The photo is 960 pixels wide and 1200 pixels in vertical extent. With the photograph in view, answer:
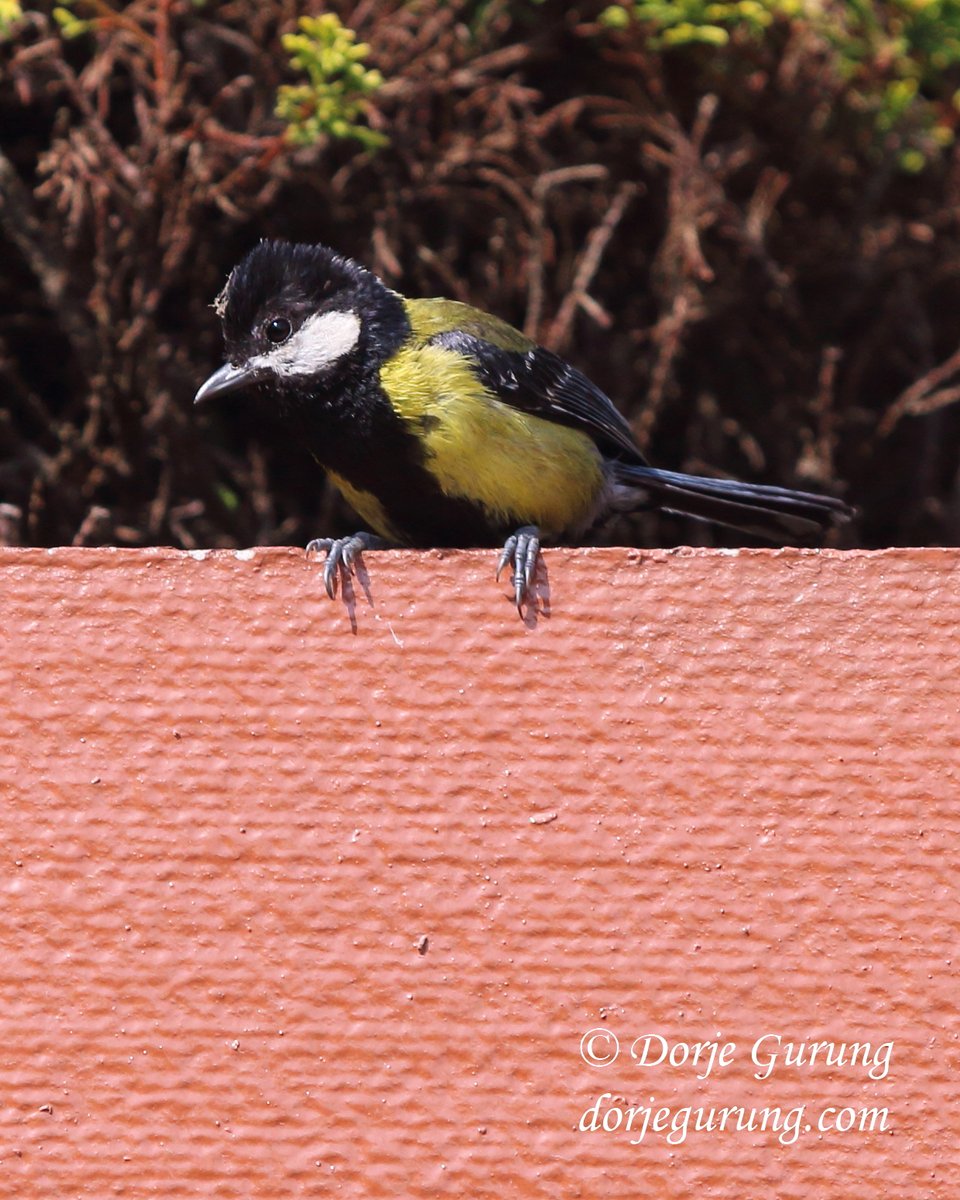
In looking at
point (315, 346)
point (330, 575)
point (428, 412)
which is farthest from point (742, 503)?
point (330, 575)

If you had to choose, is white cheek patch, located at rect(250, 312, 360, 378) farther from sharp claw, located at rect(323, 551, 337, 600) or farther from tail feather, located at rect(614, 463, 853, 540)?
sharp claw, located at rect(323, 551, 337, 600)

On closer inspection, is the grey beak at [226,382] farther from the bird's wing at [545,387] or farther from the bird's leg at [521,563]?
the bird's leg at [521,563]

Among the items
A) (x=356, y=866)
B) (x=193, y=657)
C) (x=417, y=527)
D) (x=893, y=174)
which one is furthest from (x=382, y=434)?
→ (x=893, y=174)

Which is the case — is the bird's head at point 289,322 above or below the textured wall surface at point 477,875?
above

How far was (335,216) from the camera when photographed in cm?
215

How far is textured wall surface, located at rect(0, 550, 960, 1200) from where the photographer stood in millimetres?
1224

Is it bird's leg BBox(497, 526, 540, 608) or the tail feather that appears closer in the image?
bird's leg BBox(497, 526, 540, 608)

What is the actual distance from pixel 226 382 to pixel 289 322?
4.6 inches

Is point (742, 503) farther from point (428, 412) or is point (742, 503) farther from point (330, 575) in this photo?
point (330, 575)

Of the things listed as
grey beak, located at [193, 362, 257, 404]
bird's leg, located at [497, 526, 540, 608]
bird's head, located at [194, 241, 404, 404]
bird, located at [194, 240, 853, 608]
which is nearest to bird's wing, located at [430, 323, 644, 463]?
bird, located at [194, 240, 853, 608]

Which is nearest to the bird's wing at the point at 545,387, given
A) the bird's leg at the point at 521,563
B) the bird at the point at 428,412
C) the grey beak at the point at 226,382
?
the bird at the point at 428,412

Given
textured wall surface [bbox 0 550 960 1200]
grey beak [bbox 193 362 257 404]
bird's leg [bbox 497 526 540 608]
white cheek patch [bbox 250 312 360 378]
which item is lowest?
textured wall surface [bbox 0 550 960 1200]

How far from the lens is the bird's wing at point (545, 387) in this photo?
5.90 feet

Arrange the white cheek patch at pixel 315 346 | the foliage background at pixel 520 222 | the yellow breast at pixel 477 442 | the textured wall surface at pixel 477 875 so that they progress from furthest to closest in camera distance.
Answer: the foliage background at pixel 520 222
the white cheek patch at pixel 315 346
the yellow breast at pixel 477 442
the textured wall surface at pixel 477 875
